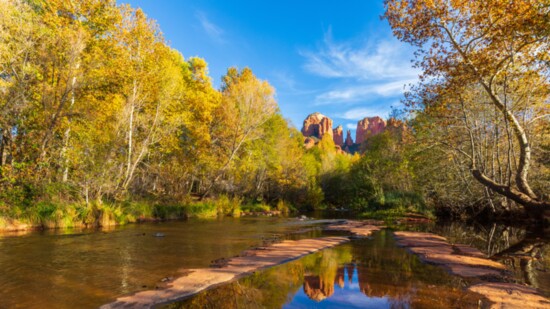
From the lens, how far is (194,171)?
2750cm

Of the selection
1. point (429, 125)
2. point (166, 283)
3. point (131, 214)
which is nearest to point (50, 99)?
point (131, 214)

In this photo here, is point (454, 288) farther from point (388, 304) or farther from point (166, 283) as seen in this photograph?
point (166, 283)

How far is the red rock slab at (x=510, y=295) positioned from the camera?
5.22m

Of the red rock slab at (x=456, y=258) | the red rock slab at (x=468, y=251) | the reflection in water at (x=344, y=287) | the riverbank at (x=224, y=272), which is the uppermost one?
the riverbank at (x=224, y=272)

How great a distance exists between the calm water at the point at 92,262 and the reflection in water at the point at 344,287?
1.96 meters

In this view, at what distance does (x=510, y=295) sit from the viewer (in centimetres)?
568

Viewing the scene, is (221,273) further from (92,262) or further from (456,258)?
(456,258)

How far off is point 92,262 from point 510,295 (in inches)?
388

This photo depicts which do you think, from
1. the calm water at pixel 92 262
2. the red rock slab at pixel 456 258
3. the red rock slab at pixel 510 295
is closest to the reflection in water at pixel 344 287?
the red rock slab at pixel 510 295

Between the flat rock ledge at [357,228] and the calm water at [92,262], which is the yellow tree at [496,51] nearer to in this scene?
the flat rock ledge at [357,228]

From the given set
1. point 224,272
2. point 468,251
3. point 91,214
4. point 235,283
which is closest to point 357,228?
point 468,251

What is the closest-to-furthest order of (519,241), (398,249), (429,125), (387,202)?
(398,249)
(519,241)
(429,125)
(387,202)

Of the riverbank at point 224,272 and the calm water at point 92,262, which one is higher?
the calm water at point 92,262

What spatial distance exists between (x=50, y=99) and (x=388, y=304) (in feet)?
66.1
